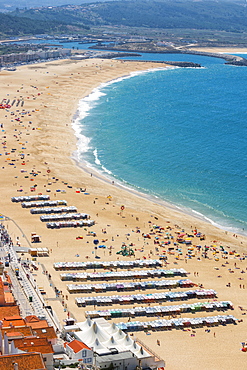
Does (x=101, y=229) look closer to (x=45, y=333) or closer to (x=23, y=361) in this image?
(x=45, y=333)

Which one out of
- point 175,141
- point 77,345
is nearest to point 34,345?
point 77,345

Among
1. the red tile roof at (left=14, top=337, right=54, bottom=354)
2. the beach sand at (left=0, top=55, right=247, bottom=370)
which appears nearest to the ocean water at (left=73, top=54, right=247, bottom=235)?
the beach sand at (left=0, top=55, right=247, bottom=370)

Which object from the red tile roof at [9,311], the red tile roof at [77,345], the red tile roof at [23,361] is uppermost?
the red tile roof at [23,361]

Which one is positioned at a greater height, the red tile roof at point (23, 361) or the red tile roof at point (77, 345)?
the red tile roof at point (23, 361)

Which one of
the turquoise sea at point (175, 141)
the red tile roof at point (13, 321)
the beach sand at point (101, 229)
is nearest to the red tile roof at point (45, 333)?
the red tile roof at point (13, 321)

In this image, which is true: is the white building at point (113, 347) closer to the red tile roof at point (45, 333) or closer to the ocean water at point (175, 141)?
the red tile roof at point (45, 333)

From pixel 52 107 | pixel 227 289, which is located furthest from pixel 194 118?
pixel 227 289

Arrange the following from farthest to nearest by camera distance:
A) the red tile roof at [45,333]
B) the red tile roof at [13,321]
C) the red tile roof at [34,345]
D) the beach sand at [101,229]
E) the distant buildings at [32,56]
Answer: the distant buildings at [32,56] → the beach sand at [101,229] → the red tile roof at [13,321] → the red tile roof at [45,333] → the red tile roof at [34,345]
